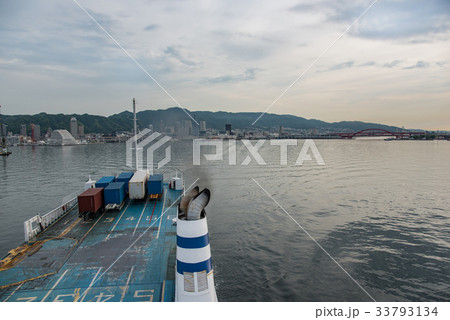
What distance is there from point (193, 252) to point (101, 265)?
8784 mm

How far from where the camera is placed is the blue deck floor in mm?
11508

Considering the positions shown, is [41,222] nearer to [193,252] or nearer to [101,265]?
[101,265]

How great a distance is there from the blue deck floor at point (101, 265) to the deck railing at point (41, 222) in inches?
33.4

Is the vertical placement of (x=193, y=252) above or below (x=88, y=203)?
above

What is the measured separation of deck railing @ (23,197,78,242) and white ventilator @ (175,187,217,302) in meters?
13.7

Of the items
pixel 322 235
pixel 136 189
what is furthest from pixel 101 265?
pixel 322 235

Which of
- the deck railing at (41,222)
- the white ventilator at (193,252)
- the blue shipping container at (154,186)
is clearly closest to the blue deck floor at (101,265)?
the deck railing at (41,222)

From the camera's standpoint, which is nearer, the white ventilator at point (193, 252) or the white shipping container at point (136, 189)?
the white ventilator at point (193, 252)

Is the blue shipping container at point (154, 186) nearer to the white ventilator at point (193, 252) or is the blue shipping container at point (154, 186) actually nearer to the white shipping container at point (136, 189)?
the white shipping container at point (136, 189)

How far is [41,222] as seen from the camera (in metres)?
18.9

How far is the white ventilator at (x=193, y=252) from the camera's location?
25.3 ft
